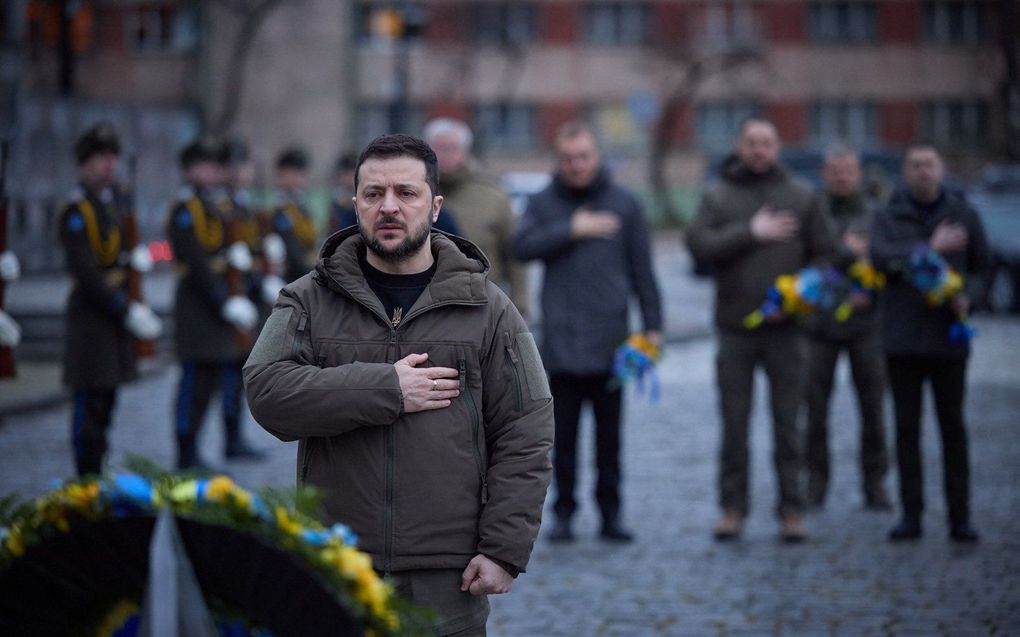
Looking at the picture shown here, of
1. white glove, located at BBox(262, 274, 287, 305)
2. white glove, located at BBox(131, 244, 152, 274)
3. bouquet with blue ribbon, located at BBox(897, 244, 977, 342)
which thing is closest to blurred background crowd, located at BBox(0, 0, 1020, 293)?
white glove, located at BBox(262, 274, 287, 305)

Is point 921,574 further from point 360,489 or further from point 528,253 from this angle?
point 360,489

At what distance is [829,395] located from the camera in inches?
376

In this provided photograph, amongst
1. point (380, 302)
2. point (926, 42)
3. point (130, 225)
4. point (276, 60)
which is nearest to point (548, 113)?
point (276, 60)

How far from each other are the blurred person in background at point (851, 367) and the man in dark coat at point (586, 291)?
1502 millimetres

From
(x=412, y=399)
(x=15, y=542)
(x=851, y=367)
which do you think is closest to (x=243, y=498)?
(x=15, y=542)

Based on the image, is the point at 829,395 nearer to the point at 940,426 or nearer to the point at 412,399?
the point at 940,426

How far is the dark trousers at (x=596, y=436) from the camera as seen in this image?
856 cm

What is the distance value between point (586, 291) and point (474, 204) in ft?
2.85

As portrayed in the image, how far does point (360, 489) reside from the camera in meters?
4.01

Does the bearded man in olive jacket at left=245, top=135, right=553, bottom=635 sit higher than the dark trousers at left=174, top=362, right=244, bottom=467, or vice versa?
the bearded man in olive jacket at left=245, top=135, right=553, bottom=635

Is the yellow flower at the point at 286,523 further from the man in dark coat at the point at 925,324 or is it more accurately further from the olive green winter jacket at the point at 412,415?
the man in dark coat at the point at 925,324

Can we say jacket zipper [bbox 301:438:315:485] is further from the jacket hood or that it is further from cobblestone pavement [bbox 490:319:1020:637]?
cobblestone pavement [bbox 490:319:1020:637]

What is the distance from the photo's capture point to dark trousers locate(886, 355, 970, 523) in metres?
8.32

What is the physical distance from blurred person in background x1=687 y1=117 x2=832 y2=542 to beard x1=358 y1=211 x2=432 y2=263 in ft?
14.9
